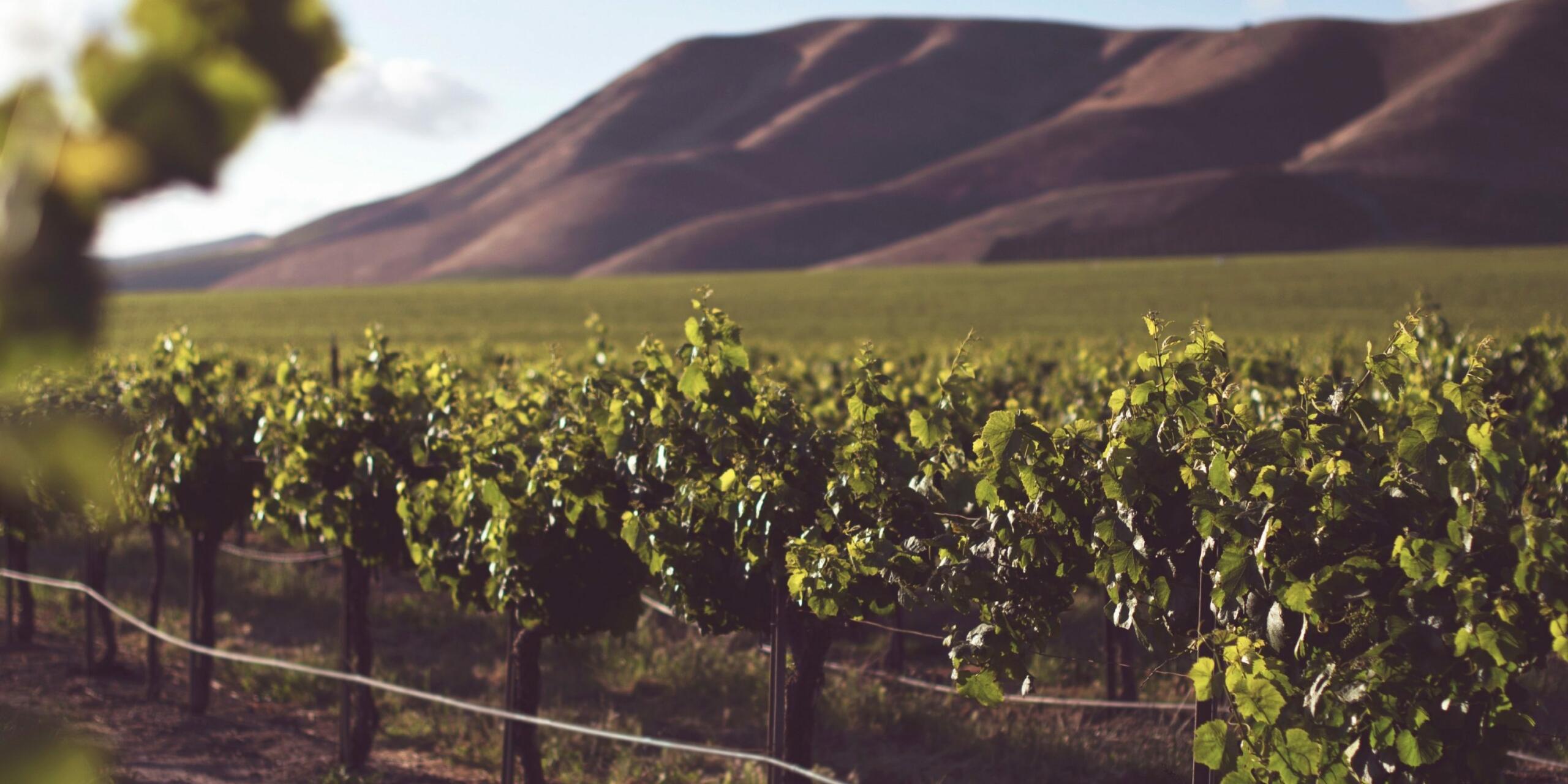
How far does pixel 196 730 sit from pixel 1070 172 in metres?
146

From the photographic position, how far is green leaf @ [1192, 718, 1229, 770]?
11.9ft

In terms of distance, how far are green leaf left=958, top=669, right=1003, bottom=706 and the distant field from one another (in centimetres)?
3240

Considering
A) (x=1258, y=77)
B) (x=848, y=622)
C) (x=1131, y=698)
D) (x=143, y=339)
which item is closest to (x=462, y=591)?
(x=848, y=622)

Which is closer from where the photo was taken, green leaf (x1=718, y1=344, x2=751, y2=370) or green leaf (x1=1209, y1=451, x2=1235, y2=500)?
green leaf (x1=1209, y1=451, x2=1235, y2=500)

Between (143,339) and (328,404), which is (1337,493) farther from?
(143,339)

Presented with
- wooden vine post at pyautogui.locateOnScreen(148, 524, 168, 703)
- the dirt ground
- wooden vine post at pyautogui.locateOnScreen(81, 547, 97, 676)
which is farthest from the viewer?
wooden vine post at pyautogui.locateOnScreen(81, 547, 97, 676)

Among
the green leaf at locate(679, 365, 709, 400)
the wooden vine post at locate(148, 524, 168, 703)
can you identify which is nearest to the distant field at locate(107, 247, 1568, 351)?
the wooden vine post at locate(148, 524, 168, 703)

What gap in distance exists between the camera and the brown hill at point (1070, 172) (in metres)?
112

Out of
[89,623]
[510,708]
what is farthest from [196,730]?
[510,708]

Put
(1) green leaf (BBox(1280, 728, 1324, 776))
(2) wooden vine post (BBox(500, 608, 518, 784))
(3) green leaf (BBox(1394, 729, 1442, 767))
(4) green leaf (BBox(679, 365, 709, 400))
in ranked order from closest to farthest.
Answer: (3) green leaf (BBox(1394, 729, 1442, 767)) < (1) green leaf (BBox(1280, 728, 1324, 776)) < (4) green leaf (BBox(679, 365, 709, 400)) < (2) wooden vine post (BBox(500, 608, 518, 784))

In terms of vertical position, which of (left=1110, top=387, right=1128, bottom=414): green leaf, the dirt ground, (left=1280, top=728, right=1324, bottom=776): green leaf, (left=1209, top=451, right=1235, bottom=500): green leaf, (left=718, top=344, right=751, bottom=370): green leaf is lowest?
the dirt ground

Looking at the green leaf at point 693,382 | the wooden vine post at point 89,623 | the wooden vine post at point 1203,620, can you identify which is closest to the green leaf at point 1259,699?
the wooden vine post at point 1203,620

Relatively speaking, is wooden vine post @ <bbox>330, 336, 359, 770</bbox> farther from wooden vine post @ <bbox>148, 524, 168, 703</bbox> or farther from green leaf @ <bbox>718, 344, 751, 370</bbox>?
green leaf @ <bbox>718, 344, 751, 370</bbox>

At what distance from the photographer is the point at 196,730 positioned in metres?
8.27
